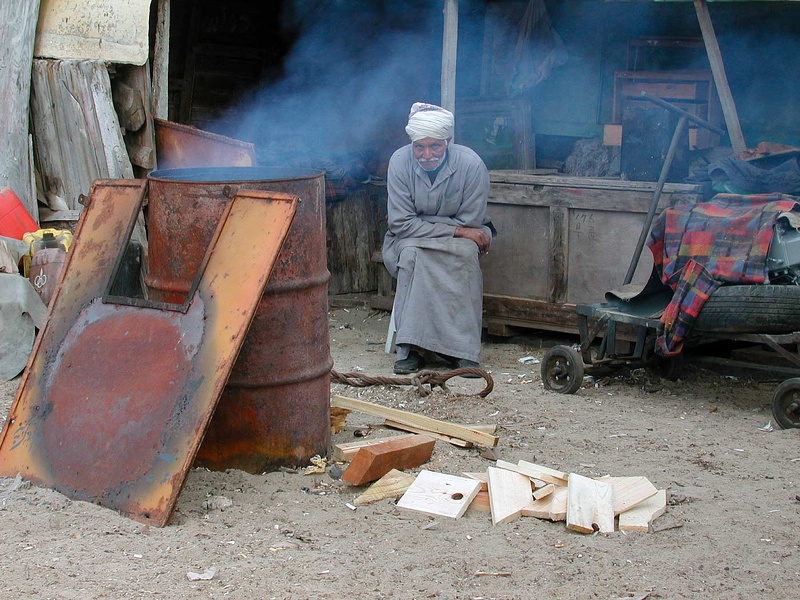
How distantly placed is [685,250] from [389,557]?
9.93 ft

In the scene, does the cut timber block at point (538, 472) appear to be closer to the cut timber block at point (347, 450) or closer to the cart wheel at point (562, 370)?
the cut timber block at point (347, 450)

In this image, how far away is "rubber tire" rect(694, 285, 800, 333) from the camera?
532 centimetres

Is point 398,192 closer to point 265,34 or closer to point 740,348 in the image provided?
point 740,348

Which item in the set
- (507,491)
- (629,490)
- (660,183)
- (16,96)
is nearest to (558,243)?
(660,183)

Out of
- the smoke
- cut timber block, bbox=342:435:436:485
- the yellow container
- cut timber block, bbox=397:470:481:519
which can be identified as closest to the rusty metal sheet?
cut timber block, bbox=342:435:436:485

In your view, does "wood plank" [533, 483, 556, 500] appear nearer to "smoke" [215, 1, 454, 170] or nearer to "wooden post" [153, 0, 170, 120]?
"wooden post" [153, 0, 170, 120]

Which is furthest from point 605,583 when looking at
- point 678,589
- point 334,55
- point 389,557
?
point 334,55

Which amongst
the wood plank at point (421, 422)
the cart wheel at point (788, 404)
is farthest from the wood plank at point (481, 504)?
the cart wheel at point (788, 404)

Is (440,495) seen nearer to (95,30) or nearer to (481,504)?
(481,504)

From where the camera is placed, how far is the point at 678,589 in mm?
3377

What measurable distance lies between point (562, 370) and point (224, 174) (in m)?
2.57

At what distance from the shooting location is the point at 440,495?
4082mm

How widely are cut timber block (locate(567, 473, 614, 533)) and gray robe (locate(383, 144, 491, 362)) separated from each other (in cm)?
273

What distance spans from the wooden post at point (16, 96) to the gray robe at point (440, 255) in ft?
8.52
